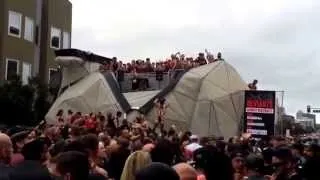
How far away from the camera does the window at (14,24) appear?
164 feet

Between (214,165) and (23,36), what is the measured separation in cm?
4626

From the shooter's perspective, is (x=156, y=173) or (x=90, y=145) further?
(x=90, y=145)

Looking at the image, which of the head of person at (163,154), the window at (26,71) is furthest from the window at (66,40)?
the head of person at (163,154)

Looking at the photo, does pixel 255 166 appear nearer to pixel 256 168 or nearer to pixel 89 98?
pixel 256 168

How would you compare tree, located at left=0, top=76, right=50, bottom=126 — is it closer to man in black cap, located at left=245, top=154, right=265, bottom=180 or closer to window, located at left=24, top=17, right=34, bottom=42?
window, located at left=24, top=17, right=34, bottom=42

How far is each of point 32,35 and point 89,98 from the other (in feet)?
47.8

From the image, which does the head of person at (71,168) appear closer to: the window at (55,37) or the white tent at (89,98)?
the white tent at (89,98)

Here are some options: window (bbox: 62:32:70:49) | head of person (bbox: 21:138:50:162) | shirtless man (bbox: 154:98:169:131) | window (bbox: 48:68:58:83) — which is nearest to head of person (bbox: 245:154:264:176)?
head of person (bbox: 21:138:50:162)

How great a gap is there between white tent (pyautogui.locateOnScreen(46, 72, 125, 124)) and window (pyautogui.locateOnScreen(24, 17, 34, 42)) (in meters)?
12.7

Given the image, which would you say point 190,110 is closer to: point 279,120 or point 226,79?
point 226,79

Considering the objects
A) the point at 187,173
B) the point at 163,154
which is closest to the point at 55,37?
the point at 163,154

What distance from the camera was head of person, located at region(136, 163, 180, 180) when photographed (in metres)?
4.31

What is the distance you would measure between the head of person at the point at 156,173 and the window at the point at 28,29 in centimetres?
4866

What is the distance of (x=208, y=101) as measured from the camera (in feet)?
129
